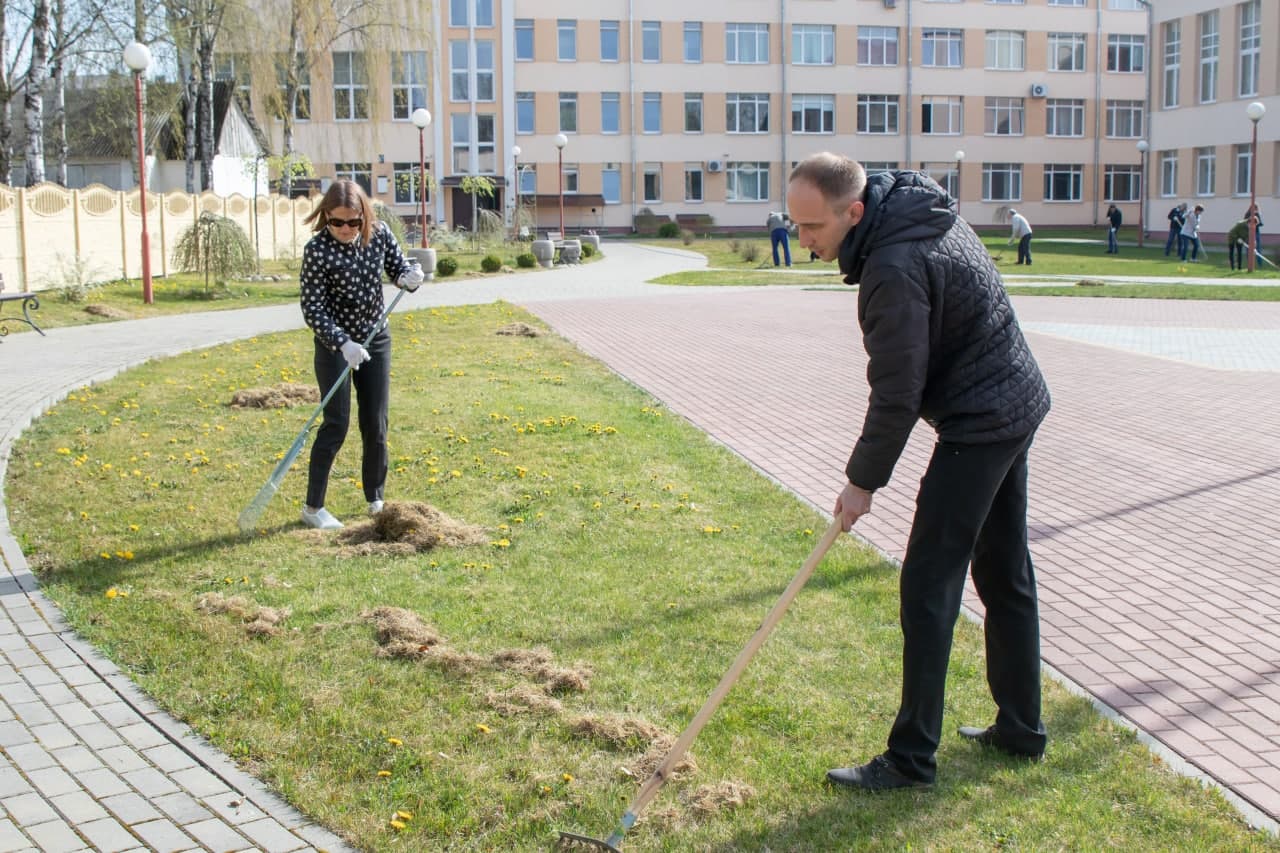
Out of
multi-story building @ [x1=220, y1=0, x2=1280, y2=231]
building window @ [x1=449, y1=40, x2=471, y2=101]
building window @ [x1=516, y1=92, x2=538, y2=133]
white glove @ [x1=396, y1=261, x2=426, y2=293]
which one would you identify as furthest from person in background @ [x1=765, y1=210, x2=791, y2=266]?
building window @ [x1=449, y1=40, x2=471, y2=101]

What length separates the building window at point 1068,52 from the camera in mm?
62969

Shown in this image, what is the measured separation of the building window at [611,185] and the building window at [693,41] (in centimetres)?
625

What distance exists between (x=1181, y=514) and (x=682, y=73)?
55098 mm

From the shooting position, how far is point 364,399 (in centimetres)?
668

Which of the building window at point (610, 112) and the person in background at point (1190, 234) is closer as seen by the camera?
the person in background at point (1190, 234)

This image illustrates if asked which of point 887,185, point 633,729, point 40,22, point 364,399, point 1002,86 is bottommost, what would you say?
point 633,729

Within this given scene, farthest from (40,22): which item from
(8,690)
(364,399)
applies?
(8,690)

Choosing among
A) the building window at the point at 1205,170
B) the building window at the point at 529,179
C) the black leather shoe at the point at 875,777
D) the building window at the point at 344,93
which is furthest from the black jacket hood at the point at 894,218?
the building window at the point at 529,179

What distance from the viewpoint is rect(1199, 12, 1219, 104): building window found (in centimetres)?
4656

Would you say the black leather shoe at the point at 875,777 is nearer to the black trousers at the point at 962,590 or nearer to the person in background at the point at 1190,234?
the black trousers at the point at 962,590

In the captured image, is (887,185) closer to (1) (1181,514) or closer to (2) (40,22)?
(1) (1181,514)

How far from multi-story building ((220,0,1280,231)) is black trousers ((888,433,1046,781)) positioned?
52102 mm

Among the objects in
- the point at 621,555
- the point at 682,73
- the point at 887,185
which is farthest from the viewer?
the point at 682,73

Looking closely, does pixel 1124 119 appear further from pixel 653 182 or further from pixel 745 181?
pixel 653 182
